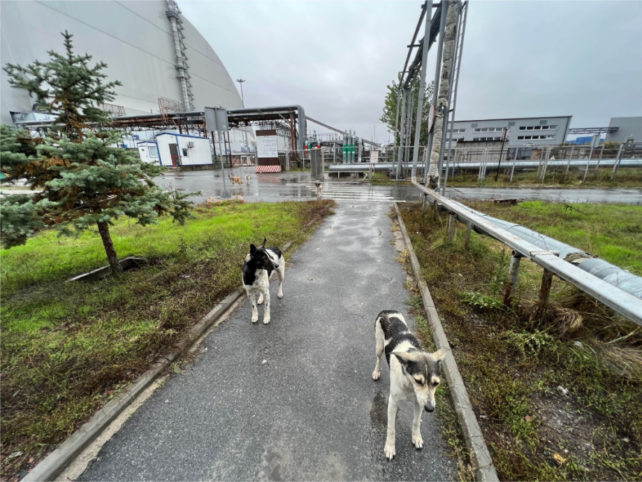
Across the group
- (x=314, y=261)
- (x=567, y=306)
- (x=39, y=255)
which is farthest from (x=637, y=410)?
(x=39, y=255)

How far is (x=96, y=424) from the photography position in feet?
6.99

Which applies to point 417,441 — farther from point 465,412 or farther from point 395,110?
point 395,110

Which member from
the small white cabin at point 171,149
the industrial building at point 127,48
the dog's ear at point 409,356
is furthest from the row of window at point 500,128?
the dog's ear at point 409,356

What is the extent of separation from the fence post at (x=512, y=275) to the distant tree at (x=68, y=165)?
5149 mm

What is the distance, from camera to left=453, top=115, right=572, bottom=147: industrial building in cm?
4225

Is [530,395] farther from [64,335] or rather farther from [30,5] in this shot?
[30,5]

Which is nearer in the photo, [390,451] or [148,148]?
[390,451]

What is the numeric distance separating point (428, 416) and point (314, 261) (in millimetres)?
3882

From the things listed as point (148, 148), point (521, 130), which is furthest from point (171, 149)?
point (521, 130)

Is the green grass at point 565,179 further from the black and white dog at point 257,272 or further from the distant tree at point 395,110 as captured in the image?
the black and white dog at point 257,272

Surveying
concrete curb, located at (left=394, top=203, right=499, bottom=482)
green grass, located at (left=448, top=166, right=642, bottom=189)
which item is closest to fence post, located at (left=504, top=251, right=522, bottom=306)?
concrete curb, located at (left=394, top=203, right=499, bottom=482)

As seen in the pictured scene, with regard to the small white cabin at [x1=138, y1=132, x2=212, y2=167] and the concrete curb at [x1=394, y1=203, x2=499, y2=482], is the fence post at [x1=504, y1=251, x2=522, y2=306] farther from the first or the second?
the small white cabin at [x1=138, y1=132, x2=212, y2=167]

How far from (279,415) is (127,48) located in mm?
53925

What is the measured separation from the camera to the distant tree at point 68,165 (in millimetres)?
3166
